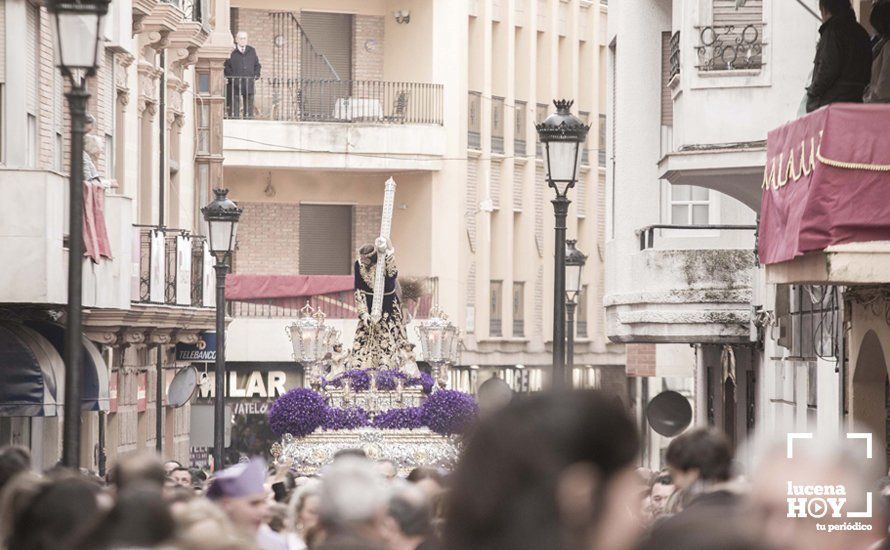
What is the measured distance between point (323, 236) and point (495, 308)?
15.3 ft

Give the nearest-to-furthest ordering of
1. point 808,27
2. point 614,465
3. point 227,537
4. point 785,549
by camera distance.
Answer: point 614,465 → point 785,549 → point 227,537 → point 808,27

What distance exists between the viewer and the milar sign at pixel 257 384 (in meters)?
52.2

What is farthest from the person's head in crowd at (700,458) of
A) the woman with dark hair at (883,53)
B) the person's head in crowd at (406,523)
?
the woman with dark hair at (883,53)

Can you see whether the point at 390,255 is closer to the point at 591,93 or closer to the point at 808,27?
Answer: the point at 808,27

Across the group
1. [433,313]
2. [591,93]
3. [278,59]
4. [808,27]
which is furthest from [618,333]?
[591,93]

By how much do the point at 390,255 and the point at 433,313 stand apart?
5.23ft

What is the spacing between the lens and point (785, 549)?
16.4 feet

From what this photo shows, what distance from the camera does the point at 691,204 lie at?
2981 cm

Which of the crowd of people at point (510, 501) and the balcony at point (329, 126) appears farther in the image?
the balcony at point (329, 126)

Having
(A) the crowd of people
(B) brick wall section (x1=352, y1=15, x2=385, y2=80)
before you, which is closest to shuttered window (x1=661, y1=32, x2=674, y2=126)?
(A) the crowd of people

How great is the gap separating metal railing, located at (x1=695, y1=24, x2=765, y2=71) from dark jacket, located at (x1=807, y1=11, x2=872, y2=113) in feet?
13.8

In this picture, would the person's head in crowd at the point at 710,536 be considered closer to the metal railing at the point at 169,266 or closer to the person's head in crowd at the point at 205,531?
the person's head in crowd at the point at 205,531

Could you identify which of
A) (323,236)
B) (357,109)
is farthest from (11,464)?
(323,236)

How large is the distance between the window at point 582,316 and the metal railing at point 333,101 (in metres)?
8.44
